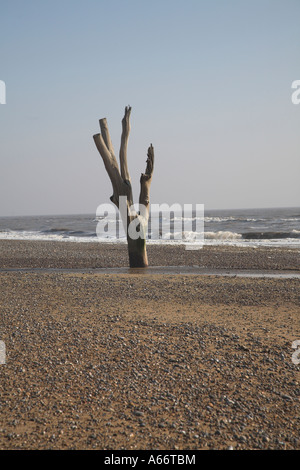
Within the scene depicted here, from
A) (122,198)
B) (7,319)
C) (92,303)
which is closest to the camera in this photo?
(7,319)

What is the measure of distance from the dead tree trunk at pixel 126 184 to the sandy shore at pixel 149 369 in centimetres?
433

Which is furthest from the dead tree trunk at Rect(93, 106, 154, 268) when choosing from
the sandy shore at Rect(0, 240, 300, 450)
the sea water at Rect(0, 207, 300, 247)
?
the sea water at Rect(0, 207, 300, 247)

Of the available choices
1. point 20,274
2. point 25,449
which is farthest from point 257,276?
point 25,449

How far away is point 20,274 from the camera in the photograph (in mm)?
13219

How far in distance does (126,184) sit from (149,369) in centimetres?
947

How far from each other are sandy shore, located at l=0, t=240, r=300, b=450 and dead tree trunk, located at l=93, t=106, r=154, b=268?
4330 mm

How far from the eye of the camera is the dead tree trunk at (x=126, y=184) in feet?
47.1

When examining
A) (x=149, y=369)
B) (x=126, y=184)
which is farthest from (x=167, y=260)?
(x=149, y=369)

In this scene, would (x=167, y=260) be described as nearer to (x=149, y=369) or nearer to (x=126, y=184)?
(x=126, y=184)

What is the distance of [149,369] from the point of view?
5664mm

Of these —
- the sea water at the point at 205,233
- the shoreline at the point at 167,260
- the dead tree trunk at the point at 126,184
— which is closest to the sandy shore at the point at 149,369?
the dead tree trunk at the point at 126,184

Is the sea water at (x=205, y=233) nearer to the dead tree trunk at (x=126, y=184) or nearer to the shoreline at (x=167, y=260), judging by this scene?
the shoreline at (x=167, y=260)
